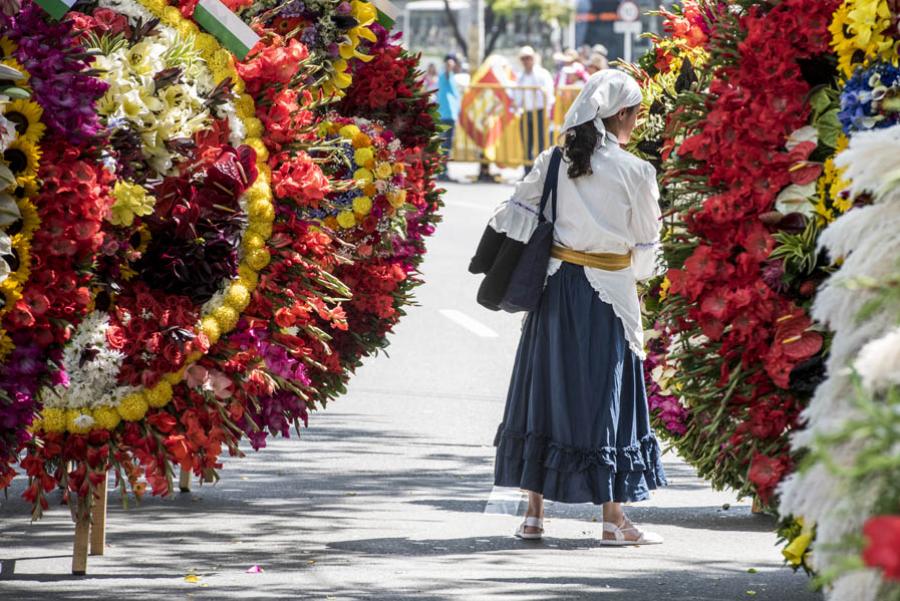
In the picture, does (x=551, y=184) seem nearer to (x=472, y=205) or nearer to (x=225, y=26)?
(x=225, y=26)

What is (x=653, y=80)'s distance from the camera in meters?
8.23

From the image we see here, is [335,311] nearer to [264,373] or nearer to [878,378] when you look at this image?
[264,373]

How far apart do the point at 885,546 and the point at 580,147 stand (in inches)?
206

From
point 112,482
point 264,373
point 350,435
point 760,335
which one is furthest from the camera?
point 350,435

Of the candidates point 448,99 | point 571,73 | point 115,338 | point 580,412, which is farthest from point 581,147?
point 448,99

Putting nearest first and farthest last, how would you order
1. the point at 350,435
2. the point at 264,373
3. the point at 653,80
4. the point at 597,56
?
the point at 264,373, the point at 653,80, the point at 350,435, the point at 597,56

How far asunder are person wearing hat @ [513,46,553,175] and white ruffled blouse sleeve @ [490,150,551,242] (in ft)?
68.7

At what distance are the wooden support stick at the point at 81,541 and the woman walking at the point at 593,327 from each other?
1.87 metres

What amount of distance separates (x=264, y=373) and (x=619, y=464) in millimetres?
1830

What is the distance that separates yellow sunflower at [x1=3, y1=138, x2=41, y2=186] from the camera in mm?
5605

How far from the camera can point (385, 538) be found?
7672 mm

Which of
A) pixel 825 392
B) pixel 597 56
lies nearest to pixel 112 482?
pixel 825 392

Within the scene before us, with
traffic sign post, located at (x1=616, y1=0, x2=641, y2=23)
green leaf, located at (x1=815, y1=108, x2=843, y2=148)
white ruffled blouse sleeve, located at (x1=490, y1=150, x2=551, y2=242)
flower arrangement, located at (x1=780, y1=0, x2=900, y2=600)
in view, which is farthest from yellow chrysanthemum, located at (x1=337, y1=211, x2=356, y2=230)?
traffic sign post, located at (x1=616, y1=0, x2=641, y2=23)

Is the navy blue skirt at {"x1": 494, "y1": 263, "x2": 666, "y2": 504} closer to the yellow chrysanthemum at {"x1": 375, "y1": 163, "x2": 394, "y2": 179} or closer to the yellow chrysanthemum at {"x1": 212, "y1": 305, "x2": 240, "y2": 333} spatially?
the yellow chrysanthemum at {"x1": 375, "y1": 163, "x2": 394, "y2": 179}
